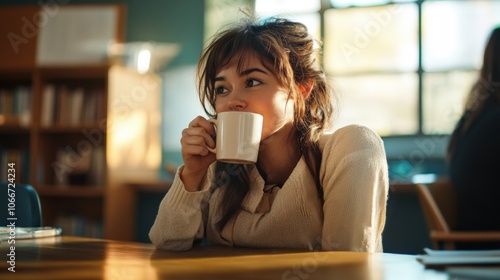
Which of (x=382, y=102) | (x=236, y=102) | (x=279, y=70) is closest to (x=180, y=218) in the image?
(x=236, y=102)

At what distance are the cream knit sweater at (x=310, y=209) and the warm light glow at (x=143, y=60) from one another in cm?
258

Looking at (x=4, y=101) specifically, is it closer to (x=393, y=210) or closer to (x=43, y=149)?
(x=43, y=149)

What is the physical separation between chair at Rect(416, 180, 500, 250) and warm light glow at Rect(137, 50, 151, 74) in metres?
2.19

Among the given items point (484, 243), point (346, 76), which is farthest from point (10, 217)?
point (346, 76)

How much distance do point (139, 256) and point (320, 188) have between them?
519 millimetres

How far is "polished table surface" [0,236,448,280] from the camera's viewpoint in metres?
0.69

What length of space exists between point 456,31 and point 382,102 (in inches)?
23.3

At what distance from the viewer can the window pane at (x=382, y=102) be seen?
11.8 feet

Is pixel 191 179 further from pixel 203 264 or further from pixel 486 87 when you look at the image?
pixel 486 87

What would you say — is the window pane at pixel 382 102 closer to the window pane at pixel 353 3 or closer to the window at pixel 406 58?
the window at pixel 406 58
